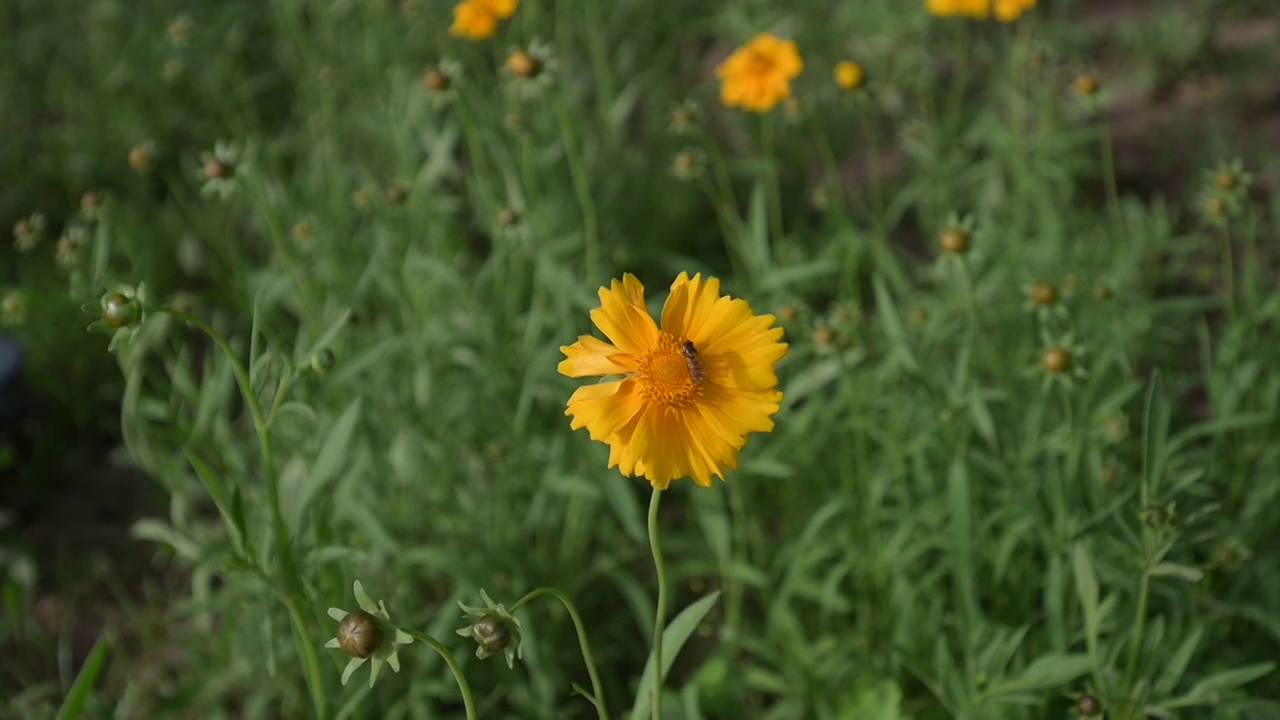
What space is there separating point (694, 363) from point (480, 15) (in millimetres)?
1577

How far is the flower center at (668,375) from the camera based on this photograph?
3.68 ft

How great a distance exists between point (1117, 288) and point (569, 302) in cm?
107

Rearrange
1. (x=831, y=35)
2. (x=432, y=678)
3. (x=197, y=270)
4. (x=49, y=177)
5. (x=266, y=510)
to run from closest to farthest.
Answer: (x=266, y=510), (x=432, y=678), (x=197, y=270), (x=49, y=177), (x=831, y=35)

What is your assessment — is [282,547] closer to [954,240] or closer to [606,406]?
[606,406]

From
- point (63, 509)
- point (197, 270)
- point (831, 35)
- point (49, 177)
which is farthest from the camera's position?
point (831, 35)

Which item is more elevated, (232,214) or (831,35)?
(831,35)

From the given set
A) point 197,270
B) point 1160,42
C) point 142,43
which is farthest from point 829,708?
point 142,43

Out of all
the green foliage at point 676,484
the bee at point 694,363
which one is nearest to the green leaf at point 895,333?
the green foliage at point 676,484

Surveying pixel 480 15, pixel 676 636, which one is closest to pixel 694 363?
pixel 676 636

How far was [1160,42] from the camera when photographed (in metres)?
3.59

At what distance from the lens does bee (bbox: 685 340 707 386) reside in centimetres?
113

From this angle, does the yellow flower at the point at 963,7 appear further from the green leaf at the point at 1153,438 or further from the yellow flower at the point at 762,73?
the green leaf at the point at 1153,438

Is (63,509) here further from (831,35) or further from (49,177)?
(831,35)

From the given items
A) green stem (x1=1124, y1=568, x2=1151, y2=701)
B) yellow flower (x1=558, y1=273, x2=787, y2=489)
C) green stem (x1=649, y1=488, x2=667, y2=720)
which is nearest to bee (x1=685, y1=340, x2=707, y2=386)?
yellow flower (x1=558, y1=273, x2=787, y2=489)
